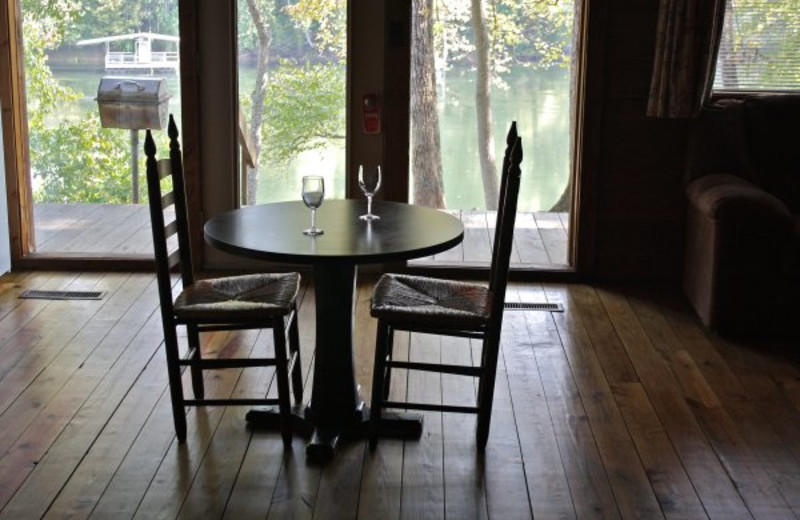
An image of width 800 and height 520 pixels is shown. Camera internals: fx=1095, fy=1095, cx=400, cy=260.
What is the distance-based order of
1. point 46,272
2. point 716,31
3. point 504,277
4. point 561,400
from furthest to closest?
point 46,272, point 716,31, point 561,400, point 504,277

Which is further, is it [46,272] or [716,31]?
[46,272]

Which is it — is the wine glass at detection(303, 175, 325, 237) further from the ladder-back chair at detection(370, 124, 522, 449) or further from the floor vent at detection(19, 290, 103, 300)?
the floor vent at detection(19, 290, 103, 300)

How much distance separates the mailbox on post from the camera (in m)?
5.46

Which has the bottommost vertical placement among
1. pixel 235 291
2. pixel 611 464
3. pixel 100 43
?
pixel 611 464

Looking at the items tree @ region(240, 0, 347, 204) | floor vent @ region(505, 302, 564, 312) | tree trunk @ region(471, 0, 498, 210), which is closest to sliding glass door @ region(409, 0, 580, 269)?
tree trunk @ region(471, 0, 498, 210)

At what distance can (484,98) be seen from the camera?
5.58m

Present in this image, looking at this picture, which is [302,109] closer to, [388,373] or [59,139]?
[59,139]

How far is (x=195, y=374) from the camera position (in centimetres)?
374

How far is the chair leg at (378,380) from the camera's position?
332cm

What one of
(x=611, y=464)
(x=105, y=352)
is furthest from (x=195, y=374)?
(x=611, y=464)

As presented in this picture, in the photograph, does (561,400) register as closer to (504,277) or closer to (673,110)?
(504,277)

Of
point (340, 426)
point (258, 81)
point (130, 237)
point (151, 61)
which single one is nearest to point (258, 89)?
point (258, 81)

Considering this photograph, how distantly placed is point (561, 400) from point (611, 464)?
56 centimetres

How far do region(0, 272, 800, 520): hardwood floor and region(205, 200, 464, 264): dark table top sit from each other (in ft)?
2.13
